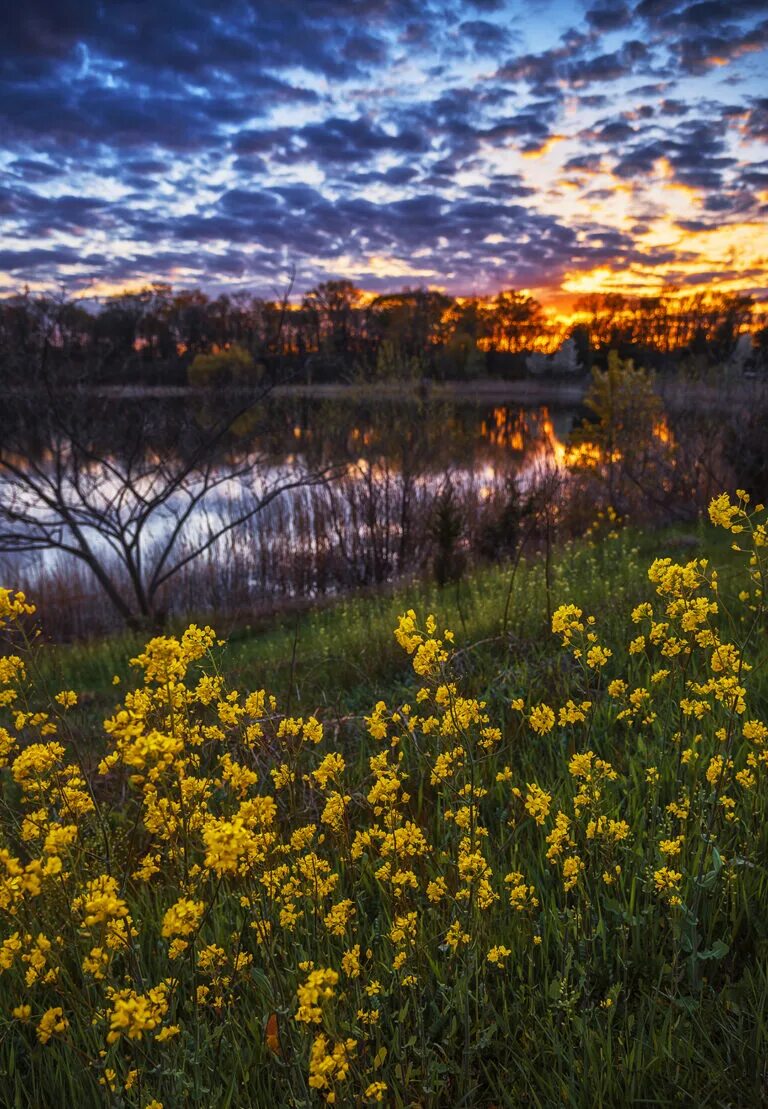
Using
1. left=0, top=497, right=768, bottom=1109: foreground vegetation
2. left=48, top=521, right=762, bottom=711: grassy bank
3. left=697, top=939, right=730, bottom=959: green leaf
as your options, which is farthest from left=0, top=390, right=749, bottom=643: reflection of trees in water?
left=697, top=939, right=730, bottom=959: green leaf

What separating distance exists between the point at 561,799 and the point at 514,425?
3500cm

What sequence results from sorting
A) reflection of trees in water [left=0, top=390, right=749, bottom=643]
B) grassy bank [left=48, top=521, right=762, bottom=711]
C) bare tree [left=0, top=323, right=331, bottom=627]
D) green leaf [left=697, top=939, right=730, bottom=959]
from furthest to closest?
reflection of trees in water [left=0, top=390, right=749, bottom=643] → bare tree [left=0, top=323, right=331, bottom=627] → grassy bank [left=48, top=521, right=762, bottom=711] → green leaf [left=697, top=939, right=730, bottom=959]

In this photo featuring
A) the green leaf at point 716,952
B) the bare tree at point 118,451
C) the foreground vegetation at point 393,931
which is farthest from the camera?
the bare tree at point 118,451

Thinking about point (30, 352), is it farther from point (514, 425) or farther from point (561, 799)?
point (514, 425)

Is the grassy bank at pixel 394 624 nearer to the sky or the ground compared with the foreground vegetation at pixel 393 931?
nearer to the ground

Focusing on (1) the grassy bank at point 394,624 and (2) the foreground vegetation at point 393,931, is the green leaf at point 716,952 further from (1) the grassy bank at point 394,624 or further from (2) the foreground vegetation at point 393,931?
(1) the grassy bank at point 394,624

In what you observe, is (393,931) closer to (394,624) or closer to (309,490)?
(394,624)

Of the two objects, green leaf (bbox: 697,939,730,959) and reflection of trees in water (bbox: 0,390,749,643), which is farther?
reflection of trees in water (bbox: 0,390,749,643)

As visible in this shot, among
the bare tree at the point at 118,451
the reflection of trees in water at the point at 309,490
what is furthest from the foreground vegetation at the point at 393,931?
the reflection of trees in water at the point at 309,490

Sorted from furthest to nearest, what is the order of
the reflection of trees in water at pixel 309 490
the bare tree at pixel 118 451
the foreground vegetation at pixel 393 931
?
the reflection of trees in water at pixel 309 490
the bare tree at pixel 118 451
the foreground vegetation at pixel 393 931

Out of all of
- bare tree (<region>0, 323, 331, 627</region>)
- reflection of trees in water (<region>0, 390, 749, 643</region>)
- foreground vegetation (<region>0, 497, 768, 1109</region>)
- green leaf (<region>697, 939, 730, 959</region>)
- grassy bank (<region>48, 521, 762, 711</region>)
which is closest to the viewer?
foreground vegetation (<region>0, 497, 768, 1109</region>)

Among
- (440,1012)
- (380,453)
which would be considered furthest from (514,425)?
(440,1012)

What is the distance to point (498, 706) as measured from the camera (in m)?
4.38

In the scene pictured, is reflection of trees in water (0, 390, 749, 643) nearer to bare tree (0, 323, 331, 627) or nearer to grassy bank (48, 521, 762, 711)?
bare tree (0, 323, 331, 627)
